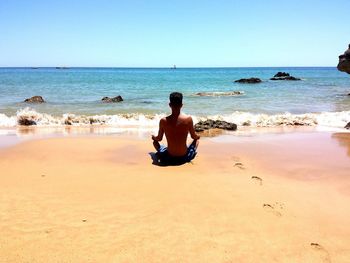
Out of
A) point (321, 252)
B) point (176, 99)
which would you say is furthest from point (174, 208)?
point (176, 99)

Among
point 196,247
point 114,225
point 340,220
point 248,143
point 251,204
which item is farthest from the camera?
point 248,143

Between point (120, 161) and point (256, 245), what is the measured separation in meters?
3.17

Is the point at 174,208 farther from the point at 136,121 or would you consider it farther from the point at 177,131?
the point at 136,121

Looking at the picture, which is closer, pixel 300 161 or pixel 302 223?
pixel 302 223

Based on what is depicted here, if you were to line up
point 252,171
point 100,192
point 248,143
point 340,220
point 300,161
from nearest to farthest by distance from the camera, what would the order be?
point 340,220 < point 100,192 < point 252,171 < point 300,161 < point 248,143

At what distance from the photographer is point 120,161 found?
5.59 metres

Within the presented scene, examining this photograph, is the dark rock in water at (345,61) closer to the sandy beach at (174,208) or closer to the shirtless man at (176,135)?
the sandy beach at (174,208)

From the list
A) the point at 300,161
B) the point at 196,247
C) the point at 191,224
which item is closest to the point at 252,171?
the point at 300,161

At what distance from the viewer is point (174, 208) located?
3484 mm

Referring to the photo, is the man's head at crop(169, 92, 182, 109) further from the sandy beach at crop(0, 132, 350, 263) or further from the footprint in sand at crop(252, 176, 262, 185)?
the footprint in sand at crop(252, 176, 262, 185)

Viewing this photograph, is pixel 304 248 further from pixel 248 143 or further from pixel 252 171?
pixel 248 143

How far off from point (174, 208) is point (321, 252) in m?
1.38

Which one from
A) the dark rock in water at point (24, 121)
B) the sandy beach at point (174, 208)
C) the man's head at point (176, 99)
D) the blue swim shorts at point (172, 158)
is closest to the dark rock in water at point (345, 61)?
the sandy beach at point (174, 208)

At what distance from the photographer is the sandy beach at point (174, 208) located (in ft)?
9.03
